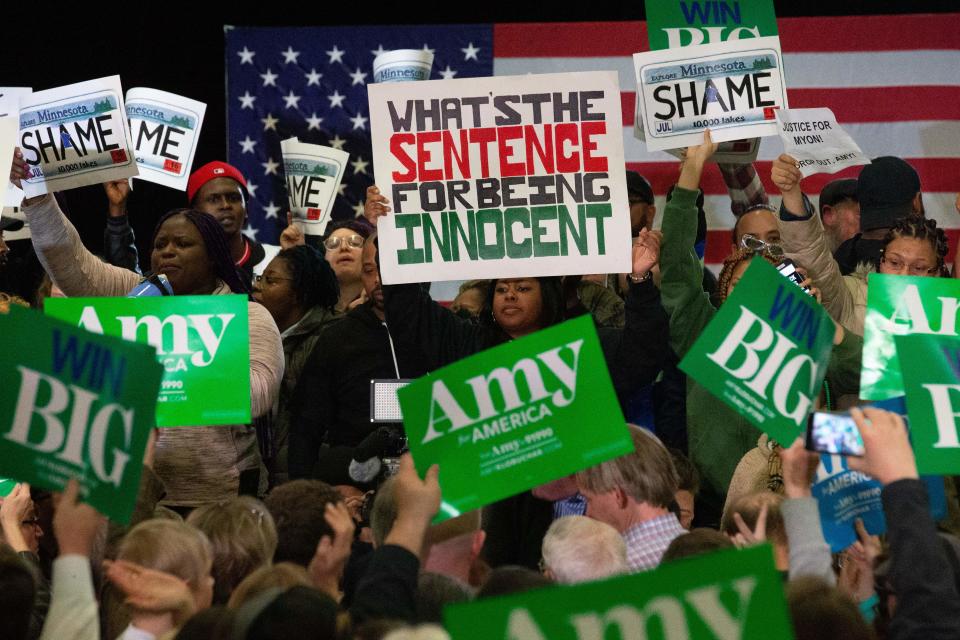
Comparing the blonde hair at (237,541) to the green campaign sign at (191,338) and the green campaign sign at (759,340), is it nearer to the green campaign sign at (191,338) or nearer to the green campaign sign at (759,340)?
the green campaign sign at (191,338)

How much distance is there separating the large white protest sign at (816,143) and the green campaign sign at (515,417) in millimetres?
1826

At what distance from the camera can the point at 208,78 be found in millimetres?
8539

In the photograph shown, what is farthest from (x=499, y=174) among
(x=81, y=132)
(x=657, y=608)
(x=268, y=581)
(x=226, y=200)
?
(x=657, y=608)

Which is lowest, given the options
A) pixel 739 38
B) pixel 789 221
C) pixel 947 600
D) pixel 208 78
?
pixel 947 600

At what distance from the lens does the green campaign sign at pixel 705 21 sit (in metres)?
5.50

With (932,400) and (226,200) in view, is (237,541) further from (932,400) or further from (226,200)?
(226,200)

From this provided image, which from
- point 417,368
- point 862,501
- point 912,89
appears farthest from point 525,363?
point 912,89

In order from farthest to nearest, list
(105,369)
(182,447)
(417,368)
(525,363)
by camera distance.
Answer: (417,368) → (182,447) → (525,363) → (105,369)

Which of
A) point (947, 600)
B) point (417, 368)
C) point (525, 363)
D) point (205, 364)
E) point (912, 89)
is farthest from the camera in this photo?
point (912, 89)

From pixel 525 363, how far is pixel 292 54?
4.95 metres

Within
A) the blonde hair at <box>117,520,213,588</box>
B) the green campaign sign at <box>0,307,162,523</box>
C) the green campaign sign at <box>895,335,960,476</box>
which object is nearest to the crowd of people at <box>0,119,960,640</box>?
the blonde hair at <box>117,520,213,588</box>

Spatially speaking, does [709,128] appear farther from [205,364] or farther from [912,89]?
[912,89]

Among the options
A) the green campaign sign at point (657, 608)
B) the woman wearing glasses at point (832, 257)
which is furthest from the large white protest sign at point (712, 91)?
the green campaign sign at point (657, 608)

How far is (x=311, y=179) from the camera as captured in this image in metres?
6.84
